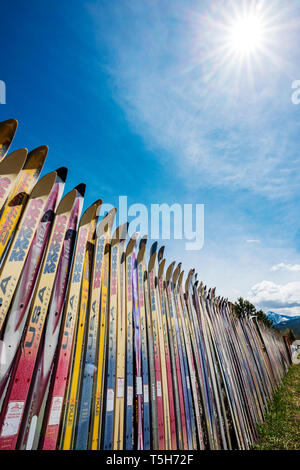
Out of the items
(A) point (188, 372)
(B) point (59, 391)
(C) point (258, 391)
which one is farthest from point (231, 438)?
(B) point (59, 391)

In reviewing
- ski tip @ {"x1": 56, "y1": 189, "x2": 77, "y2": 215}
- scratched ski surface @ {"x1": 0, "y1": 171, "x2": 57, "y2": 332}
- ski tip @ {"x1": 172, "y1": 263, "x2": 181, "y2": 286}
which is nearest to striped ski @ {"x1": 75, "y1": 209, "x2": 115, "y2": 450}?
ski tip @ {"x1": 56, "y1": 189, "x2": 77, "y2": 215}

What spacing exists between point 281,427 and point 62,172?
6.24 meters

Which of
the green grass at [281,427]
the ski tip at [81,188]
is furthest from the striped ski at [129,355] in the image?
the green grass at [281,427]

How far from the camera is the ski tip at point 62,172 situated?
191 centimetres

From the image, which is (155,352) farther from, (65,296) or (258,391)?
(258,391)

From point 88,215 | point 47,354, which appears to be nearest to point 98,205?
point 88,215

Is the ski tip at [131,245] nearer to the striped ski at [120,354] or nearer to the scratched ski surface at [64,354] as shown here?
the striped ski at [120,354]

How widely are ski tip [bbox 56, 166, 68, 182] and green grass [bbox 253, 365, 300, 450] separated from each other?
16.4 ft

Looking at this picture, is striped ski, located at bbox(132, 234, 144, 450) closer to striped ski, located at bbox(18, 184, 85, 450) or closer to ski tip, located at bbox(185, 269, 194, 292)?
striped ski, located at bbox(18, 184, 85, 450)

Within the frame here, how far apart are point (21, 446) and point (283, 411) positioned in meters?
6.92

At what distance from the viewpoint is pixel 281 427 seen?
182 inches

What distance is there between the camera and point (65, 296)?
67.1 inches

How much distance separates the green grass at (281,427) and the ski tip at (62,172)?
5002 mm

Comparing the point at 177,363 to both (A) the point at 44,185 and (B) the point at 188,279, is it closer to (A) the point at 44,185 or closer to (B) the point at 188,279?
(B) the point at 188,279
